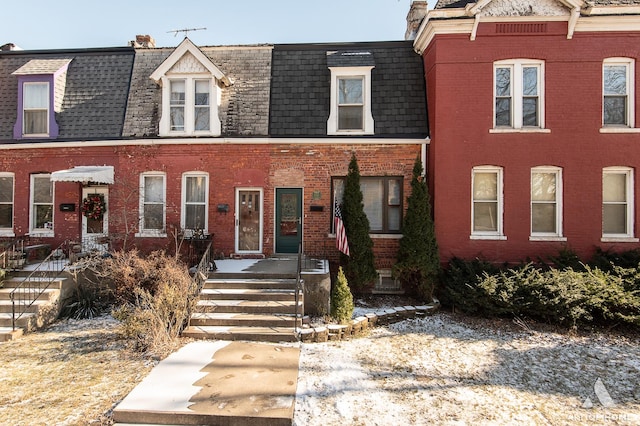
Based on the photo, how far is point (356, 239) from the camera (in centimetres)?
984

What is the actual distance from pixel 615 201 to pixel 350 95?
27.5ft

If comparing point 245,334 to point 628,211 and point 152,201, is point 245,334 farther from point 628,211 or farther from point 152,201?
point 628,211

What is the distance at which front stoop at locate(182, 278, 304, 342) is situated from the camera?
7.09m

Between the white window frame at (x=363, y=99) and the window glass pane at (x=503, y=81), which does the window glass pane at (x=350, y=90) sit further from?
the window glass pane at (x=503, y=81)

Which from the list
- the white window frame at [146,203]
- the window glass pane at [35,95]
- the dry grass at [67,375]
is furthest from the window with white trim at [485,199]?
the window glass pane at [35,95]

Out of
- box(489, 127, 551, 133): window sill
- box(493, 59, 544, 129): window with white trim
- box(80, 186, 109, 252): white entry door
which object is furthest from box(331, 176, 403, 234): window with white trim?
box(80, 186, 109, 252): white entry door

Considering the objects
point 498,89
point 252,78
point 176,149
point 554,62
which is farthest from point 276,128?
point 554,62

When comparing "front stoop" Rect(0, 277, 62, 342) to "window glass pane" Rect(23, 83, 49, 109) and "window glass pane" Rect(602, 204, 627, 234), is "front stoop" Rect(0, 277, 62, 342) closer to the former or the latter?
"window glass pane" Rect(23, 83, 49, 109)

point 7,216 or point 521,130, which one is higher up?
point 521,130

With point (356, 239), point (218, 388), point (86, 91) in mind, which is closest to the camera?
point (218, 388)

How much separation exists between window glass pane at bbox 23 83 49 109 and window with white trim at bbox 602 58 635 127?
1719 cm

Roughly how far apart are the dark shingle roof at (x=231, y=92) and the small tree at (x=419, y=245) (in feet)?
16.2

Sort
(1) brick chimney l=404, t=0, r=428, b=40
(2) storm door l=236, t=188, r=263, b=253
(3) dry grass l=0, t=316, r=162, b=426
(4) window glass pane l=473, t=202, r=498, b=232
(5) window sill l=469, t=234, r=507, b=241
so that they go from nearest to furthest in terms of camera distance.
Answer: (3) dry grass l=0, t=316, r=162, b=426
(5) window sill l=469, t=234, r=507, b=241
(4) window glass pane l=473, t=202, r=498, b=232
(2) storm door l=236, t=188, r=263, b=253
(1) brick chimney l=404, t=0, r=428, b=40

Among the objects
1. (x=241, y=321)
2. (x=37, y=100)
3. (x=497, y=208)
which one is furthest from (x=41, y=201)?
(x=497, y=208)
